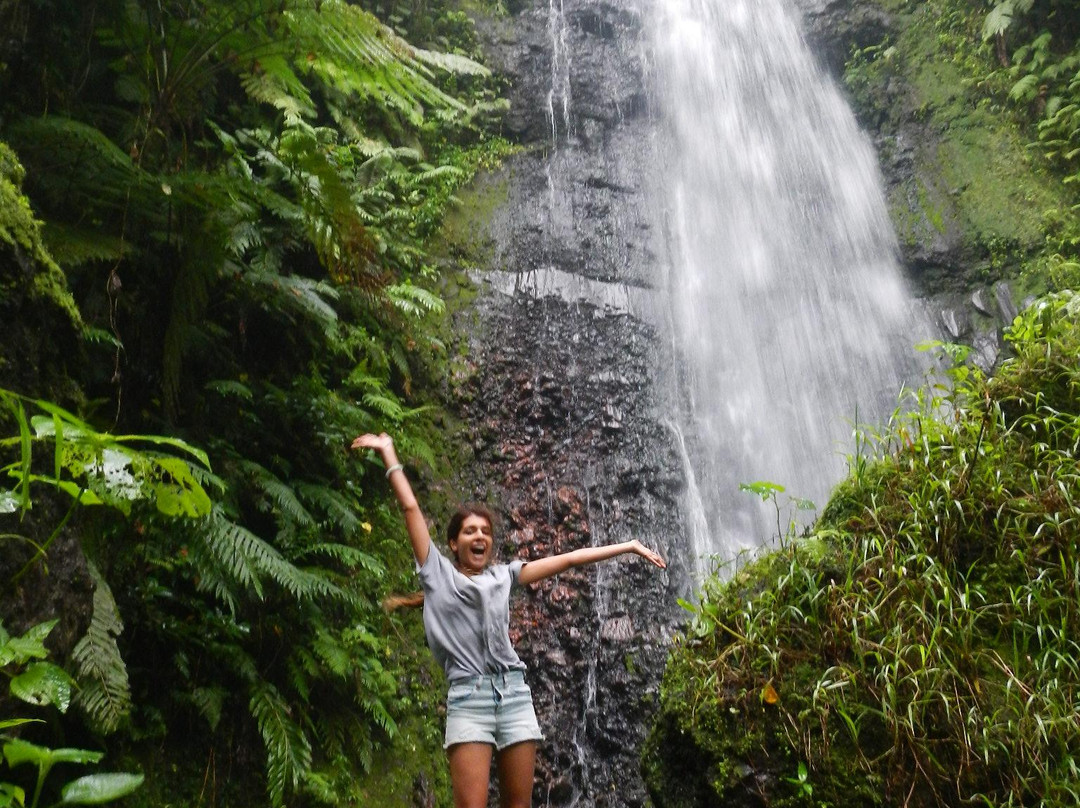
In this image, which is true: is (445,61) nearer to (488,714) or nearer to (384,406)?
(384,406)

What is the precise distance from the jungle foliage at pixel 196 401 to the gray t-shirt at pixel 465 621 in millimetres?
716

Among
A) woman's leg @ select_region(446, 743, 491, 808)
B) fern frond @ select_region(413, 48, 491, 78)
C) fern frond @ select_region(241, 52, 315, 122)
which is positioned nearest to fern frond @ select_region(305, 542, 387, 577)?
woman's leg @ select_region(446, 743, 491, 808)

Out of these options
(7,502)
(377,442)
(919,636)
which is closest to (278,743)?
(377,442)

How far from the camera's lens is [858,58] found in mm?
11594

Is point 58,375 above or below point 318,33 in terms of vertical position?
below

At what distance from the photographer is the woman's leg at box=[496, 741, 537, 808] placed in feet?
8.93

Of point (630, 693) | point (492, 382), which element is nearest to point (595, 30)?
point (492, 382)

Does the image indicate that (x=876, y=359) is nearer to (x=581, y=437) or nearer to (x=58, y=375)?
(x=581, y=437)

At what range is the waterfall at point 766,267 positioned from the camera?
8.08 metres

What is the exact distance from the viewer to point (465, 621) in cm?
286

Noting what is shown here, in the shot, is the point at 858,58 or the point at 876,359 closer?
the point at 876,359

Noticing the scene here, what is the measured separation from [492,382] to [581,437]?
1061 millimetres

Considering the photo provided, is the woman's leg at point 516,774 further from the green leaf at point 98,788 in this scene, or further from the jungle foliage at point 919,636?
the green leaf at point 98,788

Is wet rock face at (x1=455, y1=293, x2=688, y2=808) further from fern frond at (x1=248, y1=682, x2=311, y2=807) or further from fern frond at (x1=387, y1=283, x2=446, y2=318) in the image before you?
fern frond at (x1=248, y1=682, x2=311, y2=807)
